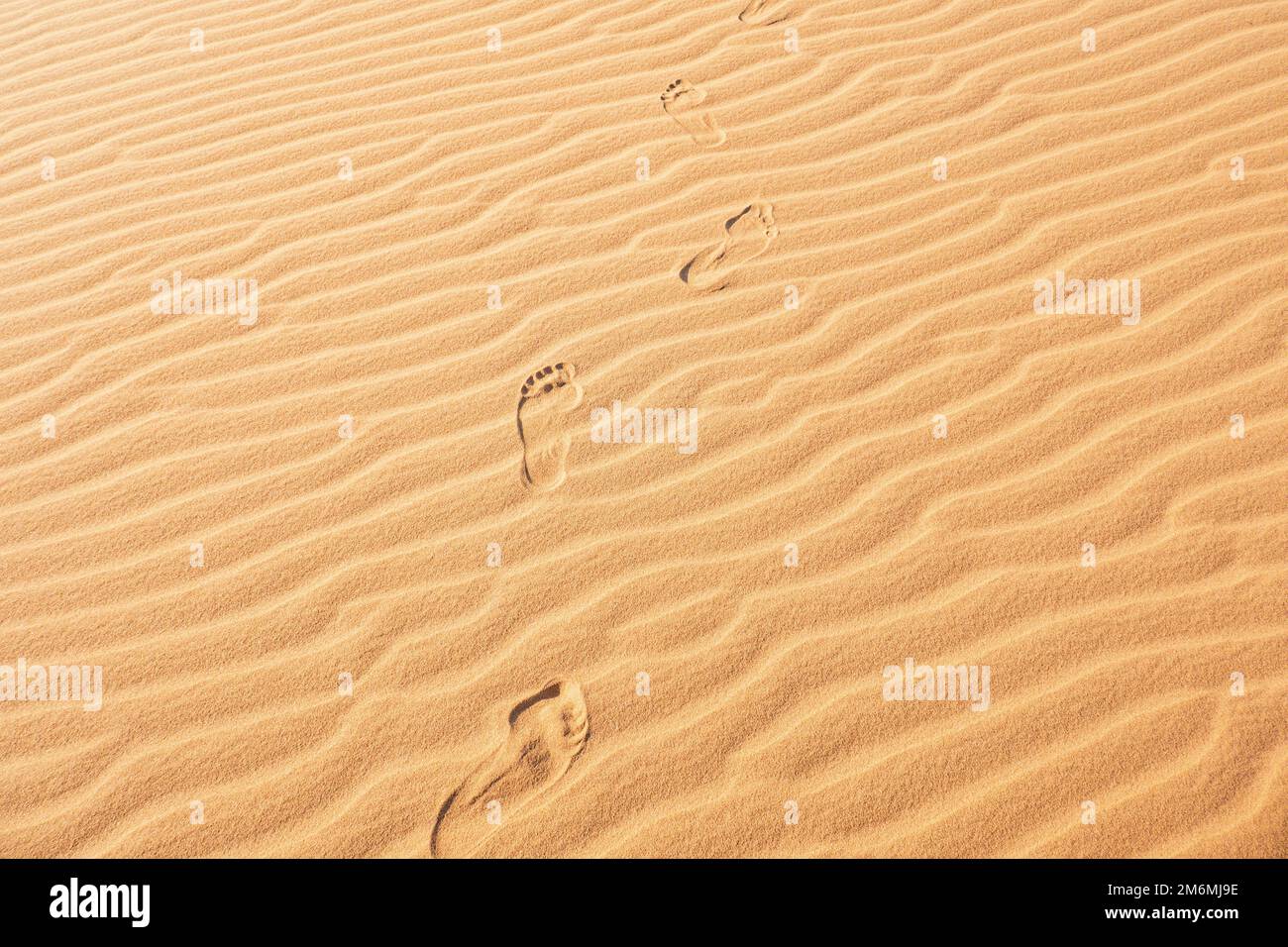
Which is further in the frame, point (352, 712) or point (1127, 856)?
point (352, 712)

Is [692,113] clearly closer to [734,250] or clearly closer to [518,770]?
[734,250]

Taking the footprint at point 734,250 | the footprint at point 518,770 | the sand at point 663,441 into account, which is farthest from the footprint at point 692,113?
the footprint at point 518,770

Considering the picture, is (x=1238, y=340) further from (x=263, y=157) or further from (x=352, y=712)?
(x=263, y=157)

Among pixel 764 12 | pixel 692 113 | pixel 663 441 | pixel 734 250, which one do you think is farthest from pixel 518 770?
pixel 764 12

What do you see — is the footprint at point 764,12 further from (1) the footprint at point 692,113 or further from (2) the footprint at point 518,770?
(2) the footprint at point 518,770

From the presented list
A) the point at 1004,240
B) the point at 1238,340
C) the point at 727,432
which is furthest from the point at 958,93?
the point at 727,432

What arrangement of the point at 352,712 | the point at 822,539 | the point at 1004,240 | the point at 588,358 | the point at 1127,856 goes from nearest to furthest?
the point at 1127,856 < the point at 352,712 < the point at 822,539 < the point at 588,358 < the point at 1004,240

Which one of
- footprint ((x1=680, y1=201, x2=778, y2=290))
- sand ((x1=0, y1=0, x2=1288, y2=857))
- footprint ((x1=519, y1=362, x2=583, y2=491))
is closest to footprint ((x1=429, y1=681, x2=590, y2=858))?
sand ((x1=0, y1=0, x2=1288, y2=857))
